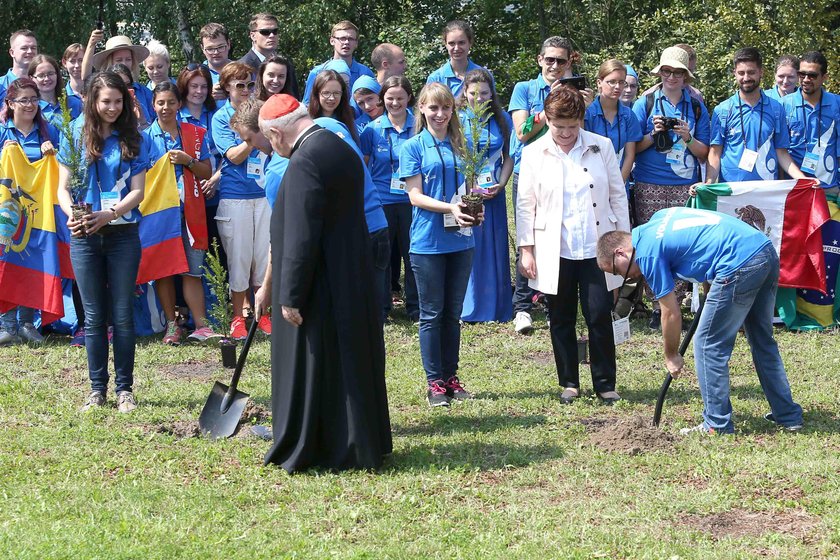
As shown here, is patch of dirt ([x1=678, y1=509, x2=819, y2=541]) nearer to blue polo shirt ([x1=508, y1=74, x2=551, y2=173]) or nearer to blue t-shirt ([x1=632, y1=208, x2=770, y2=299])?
blue t-shirt ([x1=632, y1=208, x2=770, y2=299])

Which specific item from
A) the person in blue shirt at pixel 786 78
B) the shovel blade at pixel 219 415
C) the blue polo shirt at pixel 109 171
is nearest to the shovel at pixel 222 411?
the shovel blade at pixel 219 415

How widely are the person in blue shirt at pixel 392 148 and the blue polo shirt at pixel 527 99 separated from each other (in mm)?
911

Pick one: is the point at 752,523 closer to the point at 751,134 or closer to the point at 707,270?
the point at 707,270

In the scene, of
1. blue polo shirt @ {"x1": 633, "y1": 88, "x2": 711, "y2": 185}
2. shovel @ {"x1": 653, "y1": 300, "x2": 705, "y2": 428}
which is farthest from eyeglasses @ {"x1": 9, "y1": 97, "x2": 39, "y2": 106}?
shovel @ {"x1": 653, "y1": 300, "x2": 705, "y2": 428}

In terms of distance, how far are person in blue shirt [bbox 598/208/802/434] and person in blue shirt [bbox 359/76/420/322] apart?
3.56 metres

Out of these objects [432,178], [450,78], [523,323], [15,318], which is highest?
[450,78]

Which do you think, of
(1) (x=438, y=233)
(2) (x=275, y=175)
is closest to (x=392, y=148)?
(1) (x=438, y=233)

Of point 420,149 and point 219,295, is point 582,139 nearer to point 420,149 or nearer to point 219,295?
point 420,149

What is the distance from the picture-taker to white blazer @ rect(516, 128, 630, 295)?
7.72 m

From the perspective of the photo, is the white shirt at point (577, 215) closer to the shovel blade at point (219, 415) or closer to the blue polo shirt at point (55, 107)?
the shovel blade at point (219, 415)

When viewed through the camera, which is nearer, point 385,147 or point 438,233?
point 438,233

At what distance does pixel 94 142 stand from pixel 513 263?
21.4 ft

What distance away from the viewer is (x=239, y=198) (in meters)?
10.1

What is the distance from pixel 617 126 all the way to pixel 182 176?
375cm
